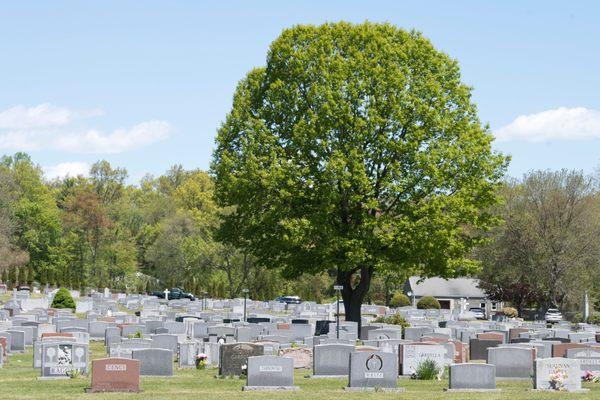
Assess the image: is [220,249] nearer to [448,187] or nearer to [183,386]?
[448,187]

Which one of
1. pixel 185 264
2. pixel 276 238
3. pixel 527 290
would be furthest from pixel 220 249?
pixel 276 238

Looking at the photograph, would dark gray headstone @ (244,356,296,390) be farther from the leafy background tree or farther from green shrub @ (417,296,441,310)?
green shrub @ (417,296,441,310)

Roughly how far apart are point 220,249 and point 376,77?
4693cm

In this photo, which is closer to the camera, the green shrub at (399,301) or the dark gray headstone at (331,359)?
the dark gray headstone at (331,359)

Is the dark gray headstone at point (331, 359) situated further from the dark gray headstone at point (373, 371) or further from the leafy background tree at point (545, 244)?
the leafy background tree at point (545, 244)

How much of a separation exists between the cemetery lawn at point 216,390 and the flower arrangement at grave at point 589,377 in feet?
2.70

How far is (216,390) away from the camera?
2289cm

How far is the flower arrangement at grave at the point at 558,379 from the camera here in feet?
75.6

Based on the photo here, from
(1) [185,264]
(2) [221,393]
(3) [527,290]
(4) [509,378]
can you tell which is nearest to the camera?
(2) [221,393]

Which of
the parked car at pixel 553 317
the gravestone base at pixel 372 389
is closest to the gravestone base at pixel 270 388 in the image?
the gravestone base at pixel 372 389

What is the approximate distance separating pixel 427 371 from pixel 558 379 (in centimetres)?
412

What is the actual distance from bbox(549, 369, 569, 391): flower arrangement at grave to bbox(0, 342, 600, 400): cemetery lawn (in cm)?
64

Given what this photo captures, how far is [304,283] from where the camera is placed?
3597 inches

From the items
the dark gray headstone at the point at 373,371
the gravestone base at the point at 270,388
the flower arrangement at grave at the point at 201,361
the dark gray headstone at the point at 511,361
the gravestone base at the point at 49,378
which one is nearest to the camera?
the gravestone base at the point at 270,388
